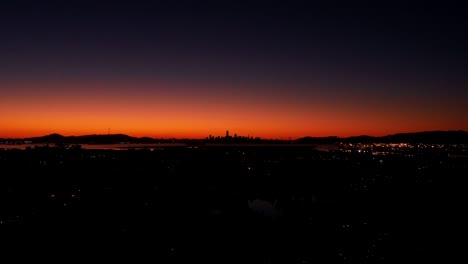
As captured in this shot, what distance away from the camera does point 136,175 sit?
9975 cm

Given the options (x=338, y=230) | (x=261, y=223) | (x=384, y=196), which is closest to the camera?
(x=338, y=230)

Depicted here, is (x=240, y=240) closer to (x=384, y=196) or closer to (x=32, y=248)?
(x=32, y=248)

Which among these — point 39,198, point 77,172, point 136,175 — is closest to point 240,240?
point 39,198

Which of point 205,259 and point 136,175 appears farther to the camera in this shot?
point 136,175

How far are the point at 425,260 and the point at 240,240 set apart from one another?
15.6 meters

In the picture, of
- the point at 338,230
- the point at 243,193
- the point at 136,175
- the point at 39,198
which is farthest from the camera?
the point at 136,175

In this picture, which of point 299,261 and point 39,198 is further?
point 39,198

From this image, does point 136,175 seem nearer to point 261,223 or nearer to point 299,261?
point 261,223

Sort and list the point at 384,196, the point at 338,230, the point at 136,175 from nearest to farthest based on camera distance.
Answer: the point at 338,230 → the point at 384,196 → the point at 136,175

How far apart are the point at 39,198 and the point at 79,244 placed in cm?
2835

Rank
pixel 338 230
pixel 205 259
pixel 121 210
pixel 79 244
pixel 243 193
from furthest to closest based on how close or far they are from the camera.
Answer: pixel 243 193 < pixel 121 210 < pixel 338 230 < pixel 79 244 < pixel 205 259

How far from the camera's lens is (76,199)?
6094 cm

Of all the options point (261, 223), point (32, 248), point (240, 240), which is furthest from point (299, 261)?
point (32, 248)

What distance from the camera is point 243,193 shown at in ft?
247
